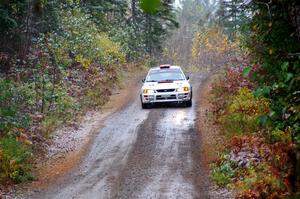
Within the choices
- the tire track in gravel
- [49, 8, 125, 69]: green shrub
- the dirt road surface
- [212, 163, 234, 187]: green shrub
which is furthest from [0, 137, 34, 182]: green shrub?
[49, 8, 125, 69]: green shrub

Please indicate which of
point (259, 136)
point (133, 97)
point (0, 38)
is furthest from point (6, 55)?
point (259, 136)

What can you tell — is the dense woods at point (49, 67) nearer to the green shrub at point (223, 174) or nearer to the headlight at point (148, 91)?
the headlight at point (148, 91)

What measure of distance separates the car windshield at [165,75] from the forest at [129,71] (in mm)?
1670

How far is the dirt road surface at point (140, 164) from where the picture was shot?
9094 millimetres

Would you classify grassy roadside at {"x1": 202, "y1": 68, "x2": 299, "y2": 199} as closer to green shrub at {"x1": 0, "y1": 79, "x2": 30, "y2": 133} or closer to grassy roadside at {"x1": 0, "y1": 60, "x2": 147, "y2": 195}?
grassy roadside at {"x1": 0, "y1": 60, "x2": 147, "y2": 195}

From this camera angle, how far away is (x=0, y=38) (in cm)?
1712

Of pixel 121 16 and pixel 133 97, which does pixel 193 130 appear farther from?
pixel 121 16

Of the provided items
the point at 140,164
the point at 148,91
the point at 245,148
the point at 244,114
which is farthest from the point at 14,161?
the point at 148,91

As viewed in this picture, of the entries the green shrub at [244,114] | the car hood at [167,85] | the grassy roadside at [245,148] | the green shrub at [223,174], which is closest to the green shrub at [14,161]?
the green shrub at [223,174]

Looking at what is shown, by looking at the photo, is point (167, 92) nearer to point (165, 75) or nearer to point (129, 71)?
point (165, 75)

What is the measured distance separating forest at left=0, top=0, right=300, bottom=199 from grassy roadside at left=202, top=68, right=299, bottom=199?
29mm

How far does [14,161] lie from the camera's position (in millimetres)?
10141

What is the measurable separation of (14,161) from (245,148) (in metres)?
5.02

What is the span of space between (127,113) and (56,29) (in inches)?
311
